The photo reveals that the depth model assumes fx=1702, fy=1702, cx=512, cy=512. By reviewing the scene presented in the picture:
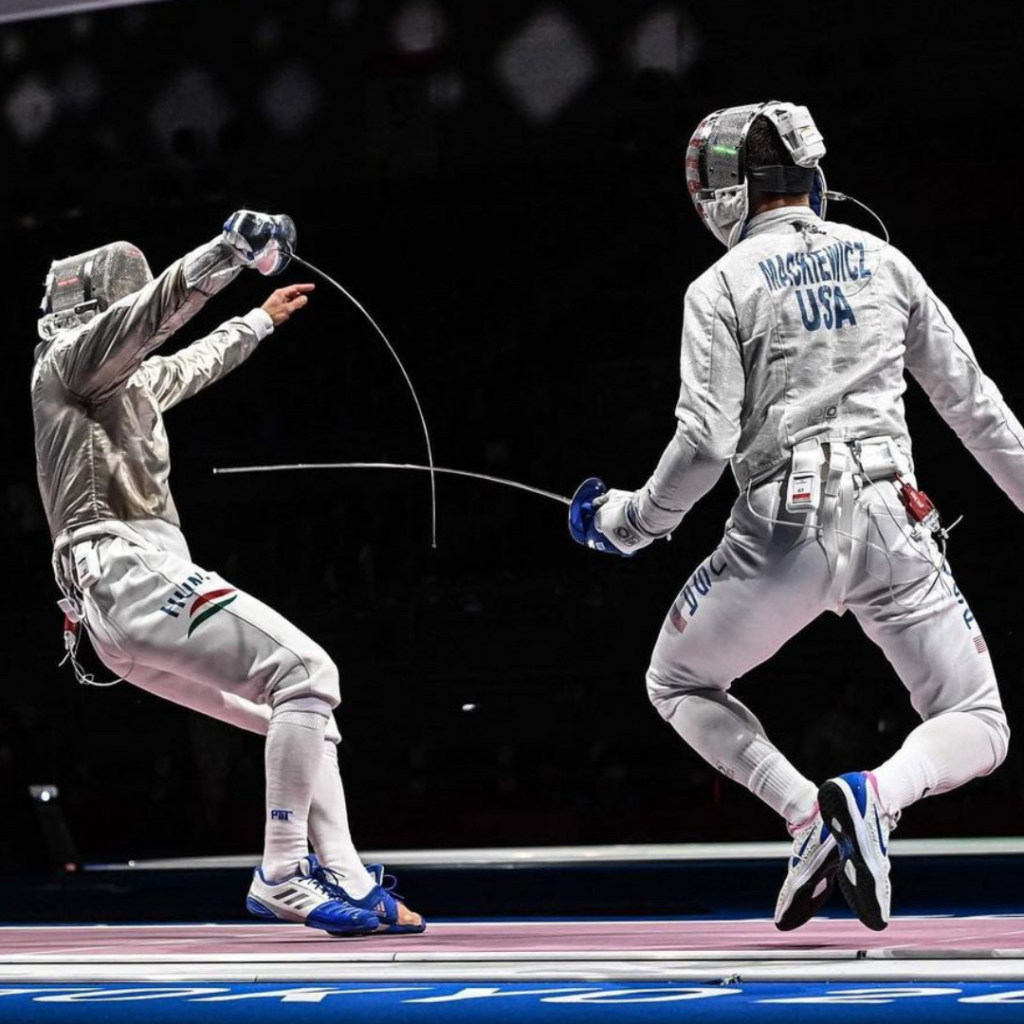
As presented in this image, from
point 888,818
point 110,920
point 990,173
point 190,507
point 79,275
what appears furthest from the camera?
point 190,507

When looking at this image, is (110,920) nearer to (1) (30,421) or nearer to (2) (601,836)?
(2) (601,836)

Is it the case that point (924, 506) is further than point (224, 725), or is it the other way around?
point (224, 725)

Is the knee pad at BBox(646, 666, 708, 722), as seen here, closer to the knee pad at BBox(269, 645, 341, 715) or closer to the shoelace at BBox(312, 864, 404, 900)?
the knee pad at BBox(269, 645, 341, 715)

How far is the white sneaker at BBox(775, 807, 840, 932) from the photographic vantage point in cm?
244

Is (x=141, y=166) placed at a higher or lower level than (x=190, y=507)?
higher

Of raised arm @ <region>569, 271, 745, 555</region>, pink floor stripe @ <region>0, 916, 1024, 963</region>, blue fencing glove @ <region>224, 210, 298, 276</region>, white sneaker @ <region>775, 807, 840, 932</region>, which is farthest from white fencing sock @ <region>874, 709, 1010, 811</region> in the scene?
blue fencing glove @ <region>224, 210, 298, 276</region>

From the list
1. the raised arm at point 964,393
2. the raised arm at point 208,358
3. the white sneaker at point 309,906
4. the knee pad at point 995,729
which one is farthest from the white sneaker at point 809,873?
the raised arm at point 208,358

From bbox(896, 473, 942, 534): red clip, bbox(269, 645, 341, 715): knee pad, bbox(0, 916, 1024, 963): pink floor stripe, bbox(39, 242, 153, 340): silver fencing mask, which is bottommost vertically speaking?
bbox(0, 916, 1024, 963): pink floor stripe

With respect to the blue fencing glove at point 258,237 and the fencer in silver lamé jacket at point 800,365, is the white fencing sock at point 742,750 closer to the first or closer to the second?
the fencer in silver lamé jacket at point 800,365

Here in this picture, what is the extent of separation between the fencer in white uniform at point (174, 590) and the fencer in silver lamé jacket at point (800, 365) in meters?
0.88

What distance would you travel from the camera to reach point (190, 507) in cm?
600

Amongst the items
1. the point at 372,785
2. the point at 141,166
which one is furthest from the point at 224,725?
the point at 141,166

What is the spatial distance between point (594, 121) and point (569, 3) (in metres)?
0.40

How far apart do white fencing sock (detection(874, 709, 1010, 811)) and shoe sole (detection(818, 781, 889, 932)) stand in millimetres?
83
